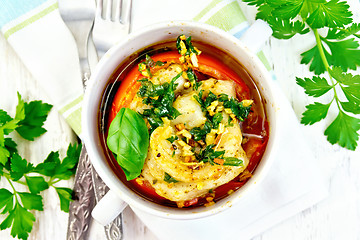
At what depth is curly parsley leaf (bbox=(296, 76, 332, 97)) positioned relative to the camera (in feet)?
5.85

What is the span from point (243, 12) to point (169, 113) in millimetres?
906

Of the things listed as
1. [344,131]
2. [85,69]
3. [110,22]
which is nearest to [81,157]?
[85,69]

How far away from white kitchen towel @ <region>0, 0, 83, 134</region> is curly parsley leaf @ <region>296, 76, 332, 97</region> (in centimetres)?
99

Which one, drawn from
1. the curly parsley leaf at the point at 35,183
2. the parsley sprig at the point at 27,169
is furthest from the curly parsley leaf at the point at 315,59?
the curly parsley leaf at the point at 35,183

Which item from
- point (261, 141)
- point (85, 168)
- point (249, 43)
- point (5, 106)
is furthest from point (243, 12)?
point (5, 106)

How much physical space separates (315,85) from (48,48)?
1.20 m

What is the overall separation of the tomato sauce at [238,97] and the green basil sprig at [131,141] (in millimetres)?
166

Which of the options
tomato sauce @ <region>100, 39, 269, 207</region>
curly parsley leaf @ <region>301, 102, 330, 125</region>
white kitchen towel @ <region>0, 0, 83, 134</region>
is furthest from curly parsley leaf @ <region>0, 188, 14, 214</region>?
curly parsley leaf @ <region>301, 102, 330, 125</region>

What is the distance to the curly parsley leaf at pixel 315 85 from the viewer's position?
1.78 m

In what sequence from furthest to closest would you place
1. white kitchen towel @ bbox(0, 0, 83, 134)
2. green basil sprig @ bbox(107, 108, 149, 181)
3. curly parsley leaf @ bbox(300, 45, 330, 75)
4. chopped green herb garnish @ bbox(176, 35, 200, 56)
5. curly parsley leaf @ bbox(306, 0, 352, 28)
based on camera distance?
curly parsley leaf @ bbox(300, 45, 330, 75) < white kitchen towel @ bbox(0, 0, 83, 134) < curly parsley leaf @ bbox(306, 0, 352, 28) < chopped green herb garnish @ bbox(176, 35, 200, 56) < green basil sprig @ bbox(107, 108, 149, 181)

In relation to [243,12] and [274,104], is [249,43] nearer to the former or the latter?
[274,104]

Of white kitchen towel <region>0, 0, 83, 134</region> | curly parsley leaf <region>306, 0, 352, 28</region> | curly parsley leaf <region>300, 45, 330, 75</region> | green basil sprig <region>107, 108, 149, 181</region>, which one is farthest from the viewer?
curly parsley leaf <region>300, 45, 330, 75</region>

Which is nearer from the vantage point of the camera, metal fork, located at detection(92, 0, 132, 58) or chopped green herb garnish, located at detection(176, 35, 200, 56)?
chopped green herb garnish, located at detection(176, 35, 200, 56)

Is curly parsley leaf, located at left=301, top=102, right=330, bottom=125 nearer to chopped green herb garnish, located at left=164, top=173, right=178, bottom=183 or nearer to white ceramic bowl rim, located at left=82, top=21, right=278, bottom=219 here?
white ceramic bowl rim, located at left=82, top=21, right=278, bottom=219
